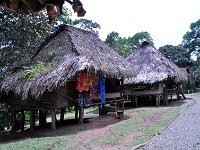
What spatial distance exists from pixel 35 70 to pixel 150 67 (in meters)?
11.0

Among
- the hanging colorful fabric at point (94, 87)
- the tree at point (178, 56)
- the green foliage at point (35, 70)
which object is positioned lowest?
the hanging colorful fabric at point (94, 87)

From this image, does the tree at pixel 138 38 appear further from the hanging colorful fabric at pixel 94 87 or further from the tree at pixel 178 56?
the hanging colorful fabric at pixel 94 87

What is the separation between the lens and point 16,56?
53.9 feet

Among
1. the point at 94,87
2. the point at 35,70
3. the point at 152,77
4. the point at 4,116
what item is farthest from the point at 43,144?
the point at 4,116

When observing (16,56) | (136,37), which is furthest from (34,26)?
(136,37)

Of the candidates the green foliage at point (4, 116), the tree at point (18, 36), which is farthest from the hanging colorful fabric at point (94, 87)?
the green foliage at point (4, 116)

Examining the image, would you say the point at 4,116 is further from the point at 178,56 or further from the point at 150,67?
the point at 178,56

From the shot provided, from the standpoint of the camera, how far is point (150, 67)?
22.0 meters

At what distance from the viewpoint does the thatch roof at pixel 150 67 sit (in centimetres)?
2089

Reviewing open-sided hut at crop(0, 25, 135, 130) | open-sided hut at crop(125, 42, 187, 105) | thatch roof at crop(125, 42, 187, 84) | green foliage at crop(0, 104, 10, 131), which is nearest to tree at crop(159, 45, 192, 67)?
thatch roof at crop(125, 42, 187, 84)

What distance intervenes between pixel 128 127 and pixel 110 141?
2.54m

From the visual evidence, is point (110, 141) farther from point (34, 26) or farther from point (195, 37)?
point (195, 37)

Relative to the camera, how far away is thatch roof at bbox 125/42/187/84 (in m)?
20.9

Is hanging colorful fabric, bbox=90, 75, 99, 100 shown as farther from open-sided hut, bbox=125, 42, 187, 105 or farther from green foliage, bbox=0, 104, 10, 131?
green foliage, bbox=0, 104, 10, 131
